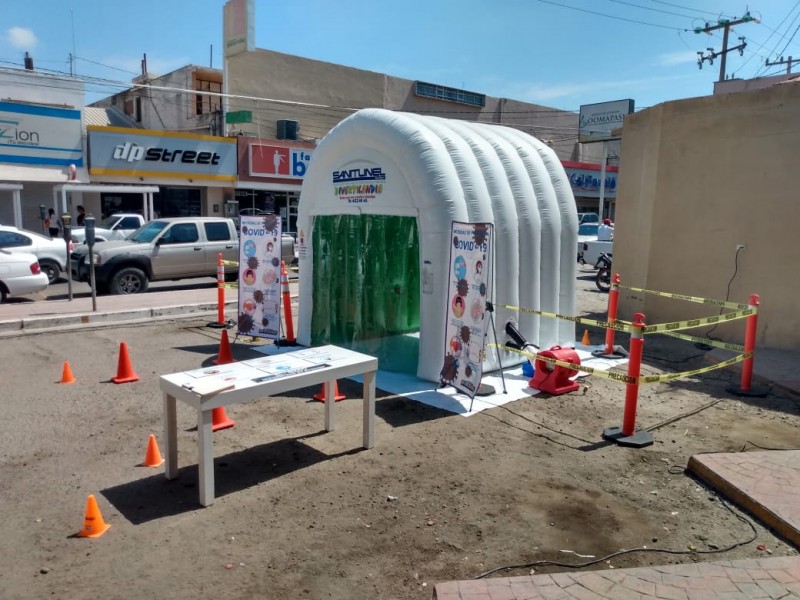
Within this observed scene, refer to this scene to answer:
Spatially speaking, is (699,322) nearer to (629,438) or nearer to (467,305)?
(629,438)

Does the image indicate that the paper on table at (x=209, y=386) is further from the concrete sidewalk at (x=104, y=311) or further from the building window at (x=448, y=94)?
the building window at (x=448, y=94)

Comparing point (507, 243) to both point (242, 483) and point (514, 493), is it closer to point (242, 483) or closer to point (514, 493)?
point (514, 493)

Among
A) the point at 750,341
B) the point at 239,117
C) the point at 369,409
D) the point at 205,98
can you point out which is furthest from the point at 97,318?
the point at 205,98

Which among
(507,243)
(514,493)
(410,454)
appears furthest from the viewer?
(507,243)

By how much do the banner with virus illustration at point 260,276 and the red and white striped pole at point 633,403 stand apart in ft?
17.9

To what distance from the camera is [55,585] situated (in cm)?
373

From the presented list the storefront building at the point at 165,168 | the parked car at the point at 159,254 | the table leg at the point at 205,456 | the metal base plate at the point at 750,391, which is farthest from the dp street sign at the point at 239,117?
the table leg at the point at 205,456

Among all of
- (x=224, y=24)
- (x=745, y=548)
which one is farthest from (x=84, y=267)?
(x=224, y=24)

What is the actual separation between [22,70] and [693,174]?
23180mm

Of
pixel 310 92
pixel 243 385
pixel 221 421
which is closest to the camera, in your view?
pixel 243 385

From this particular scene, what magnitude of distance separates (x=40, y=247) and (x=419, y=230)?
12.9 metres

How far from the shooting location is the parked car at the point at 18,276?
13.4 meters

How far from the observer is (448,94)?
130 ft

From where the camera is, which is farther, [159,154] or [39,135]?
[159,154]
